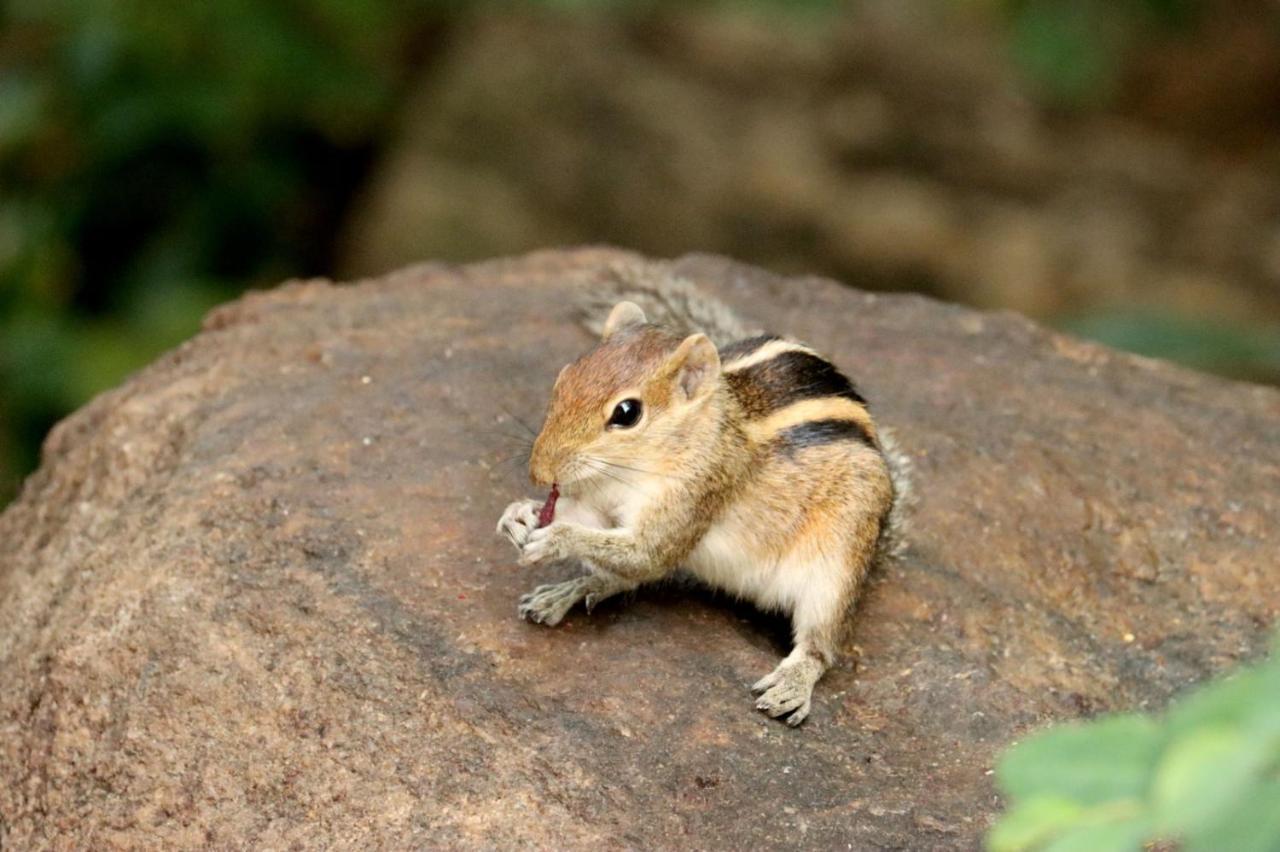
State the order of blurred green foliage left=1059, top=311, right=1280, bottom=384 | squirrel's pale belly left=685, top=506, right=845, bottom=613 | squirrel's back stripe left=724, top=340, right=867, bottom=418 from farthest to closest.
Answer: blurred green foliage left=1059, top=311, right=1280, bottom=384 < squirrel's back stripe left=724, top=340, right=867, bottom=418 < squirrel's pale belly left=685, top=506, right=845, bottom=613

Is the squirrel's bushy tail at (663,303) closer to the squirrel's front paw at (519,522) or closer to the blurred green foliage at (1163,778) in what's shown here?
the squirrel's front paw at (519,522)

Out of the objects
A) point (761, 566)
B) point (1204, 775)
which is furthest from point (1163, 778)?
point (761, 566)

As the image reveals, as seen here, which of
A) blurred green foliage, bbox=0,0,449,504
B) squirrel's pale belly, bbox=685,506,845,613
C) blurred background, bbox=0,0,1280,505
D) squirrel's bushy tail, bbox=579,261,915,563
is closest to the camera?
squirrel's pale belly, bbox=685,506,845,613

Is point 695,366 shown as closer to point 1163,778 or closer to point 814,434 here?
point 814,434

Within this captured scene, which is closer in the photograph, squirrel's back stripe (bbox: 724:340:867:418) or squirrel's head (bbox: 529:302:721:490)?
squirrel's head (bbox: 529:302:721:490)

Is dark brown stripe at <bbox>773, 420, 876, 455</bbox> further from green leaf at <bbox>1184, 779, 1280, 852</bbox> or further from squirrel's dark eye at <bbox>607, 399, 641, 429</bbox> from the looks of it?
green leaf at <bbox>1184, 779, 1280, 852</bbox>

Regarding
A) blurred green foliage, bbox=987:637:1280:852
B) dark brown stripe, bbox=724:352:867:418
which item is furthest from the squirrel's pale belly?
blurred green foliage, bbox=987:637:1280:852

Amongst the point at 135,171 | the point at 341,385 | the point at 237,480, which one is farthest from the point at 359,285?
the point at 135,171
